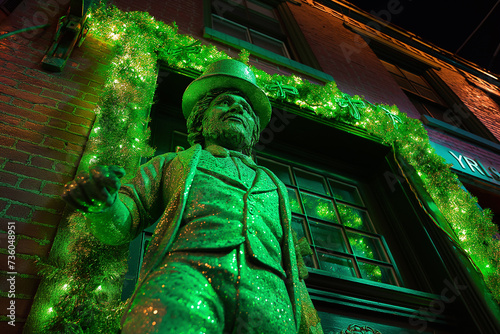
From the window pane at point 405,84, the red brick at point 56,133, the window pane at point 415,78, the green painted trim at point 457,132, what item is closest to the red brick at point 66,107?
the red brick at point 56,133

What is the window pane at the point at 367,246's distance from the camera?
361 cm

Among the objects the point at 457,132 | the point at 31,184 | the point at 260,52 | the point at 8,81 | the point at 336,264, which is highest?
the point at 260,52

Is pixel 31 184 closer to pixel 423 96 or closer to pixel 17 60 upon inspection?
pixel 17 60

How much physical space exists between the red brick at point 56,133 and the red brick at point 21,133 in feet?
0.15

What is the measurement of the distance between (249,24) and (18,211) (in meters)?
6.39

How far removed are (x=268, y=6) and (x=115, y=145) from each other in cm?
784

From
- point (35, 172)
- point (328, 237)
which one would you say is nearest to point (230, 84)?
point (35, 172)

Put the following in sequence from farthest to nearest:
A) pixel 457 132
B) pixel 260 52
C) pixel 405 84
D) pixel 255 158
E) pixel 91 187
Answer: pixel 405 84 < pixel 457 132 < pixel 260 52 < pixel 255 158 < pixel 91 187

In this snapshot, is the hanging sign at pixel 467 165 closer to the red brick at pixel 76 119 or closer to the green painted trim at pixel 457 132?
the green painted trim at pixel 457 132

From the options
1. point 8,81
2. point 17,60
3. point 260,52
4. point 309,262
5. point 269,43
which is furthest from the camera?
point 269,43

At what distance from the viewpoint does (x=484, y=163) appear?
6023mm

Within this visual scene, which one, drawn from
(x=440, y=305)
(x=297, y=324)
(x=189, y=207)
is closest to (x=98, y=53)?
(x=189, y=207)

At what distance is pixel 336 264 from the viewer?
329 centimetres

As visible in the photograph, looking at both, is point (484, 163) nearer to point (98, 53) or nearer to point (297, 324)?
point (297, 324)
